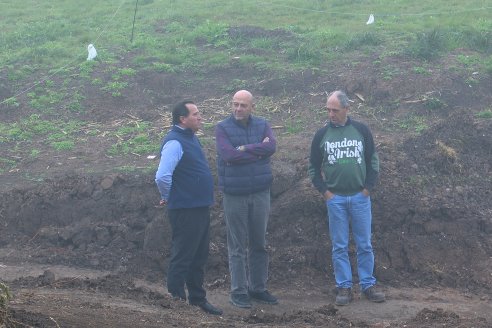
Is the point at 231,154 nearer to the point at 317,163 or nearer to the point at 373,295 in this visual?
the point at 317,163

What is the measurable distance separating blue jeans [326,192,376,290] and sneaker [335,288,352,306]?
42mm

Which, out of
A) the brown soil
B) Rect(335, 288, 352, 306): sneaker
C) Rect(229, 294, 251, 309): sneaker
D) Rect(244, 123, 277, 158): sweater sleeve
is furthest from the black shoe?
Rect(244, 123, 277, 158): sweater sleeve

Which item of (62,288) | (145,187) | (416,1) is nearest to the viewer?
(62,288)

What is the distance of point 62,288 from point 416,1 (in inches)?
458

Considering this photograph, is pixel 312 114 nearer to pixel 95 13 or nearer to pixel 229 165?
pixel 229 165

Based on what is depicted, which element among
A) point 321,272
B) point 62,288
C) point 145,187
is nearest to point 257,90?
point 145,187

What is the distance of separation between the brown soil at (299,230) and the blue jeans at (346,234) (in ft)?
0.98

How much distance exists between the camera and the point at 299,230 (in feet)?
32.2

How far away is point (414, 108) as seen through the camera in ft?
39.6

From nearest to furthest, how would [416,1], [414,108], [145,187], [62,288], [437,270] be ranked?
[62,288] → [437,270] → [145,187] → [414,108] → [416,1]

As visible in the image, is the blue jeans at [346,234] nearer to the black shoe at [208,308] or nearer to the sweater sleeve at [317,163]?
the sweater sleeve at [317,163]

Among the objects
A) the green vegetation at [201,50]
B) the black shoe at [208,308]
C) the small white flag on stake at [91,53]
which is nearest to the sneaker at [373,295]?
the black shoe at [208,308]

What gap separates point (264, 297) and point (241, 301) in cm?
30

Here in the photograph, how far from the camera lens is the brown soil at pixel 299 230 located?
27.0 ft
